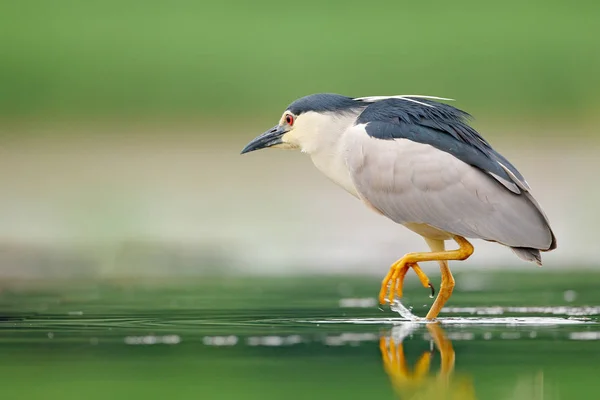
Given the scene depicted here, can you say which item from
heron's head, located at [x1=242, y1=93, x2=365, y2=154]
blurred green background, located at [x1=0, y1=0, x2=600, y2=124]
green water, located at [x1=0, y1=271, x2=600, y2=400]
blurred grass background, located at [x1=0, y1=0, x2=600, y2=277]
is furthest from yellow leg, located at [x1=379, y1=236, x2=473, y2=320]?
blurred green background, located at [x1=0, y1=0, x2=600, y2=124]

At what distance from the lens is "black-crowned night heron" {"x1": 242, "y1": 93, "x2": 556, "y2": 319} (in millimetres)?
9070

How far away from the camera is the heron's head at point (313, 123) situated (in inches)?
395

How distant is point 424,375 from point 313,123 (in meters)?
3.88

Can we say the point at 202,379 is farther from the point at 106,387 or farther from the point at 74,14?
the point at 74,14

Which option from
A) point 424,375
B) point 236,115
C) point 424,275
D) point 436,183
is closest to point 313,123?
point 436,183

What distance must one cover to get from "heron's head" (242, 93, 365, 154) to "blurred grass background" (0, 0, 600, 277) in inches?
78.1

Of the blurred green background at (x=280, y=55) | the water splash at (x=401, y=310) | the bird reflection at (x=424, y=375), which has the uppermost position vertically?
the blurred green background at (x=280, y=55)

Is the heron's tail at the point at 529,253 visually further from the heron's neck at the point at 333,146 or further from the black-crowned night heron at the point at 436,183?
the heron's neck at the point at 333,146

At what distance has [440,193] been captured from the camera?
30.4 ft

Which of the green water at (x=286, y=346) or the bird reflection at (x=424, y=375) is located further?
the green water at (x=286, y=346)

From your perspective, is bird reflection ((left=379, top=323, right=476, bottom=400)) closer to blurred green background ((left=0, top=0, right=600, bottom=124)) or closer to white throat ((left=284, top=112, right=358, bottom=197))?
white throat ((left=284, top=112, right=358, bottom=197))

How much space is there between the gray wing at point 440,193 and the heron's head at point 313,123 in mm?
431

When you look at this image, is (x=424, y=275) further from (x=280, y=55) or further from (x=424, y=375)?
(x=280, y=55)

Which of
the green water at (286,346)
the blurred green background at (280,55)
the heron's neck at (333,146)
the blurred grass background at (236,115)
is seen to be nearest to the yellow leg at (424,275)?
the green water at (286,346)
